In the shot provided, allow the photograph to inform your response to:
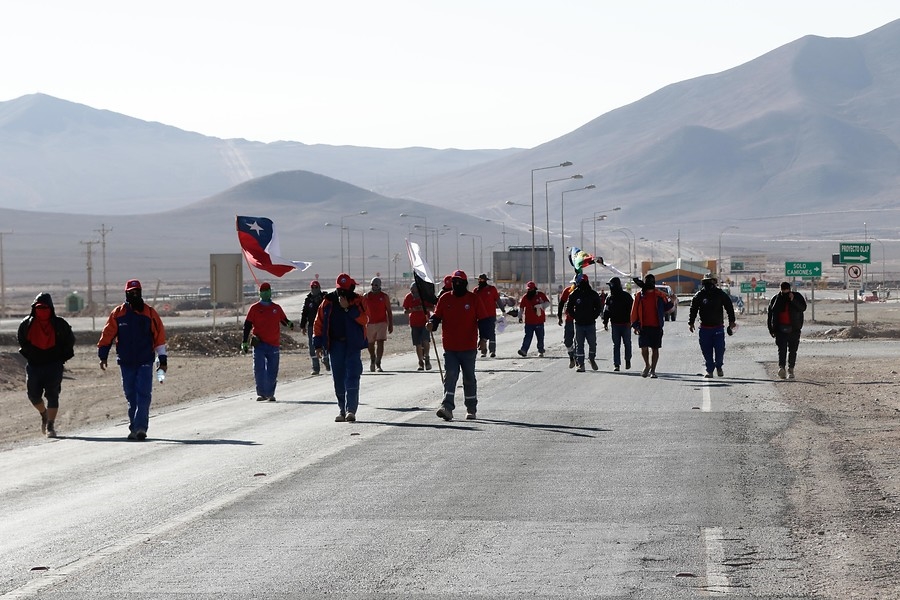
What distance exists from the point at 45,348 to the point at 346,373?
11.2ft

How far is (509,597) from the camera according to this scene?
25.5ft

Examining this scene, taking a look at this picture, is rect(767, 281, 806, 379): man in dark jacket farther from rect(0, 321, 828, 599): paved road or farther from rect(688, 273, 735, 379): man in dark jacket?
rect(0, 321, 828, 599): paved road

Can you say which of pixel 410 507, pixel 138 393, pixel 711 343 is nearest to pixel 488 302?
pixel 138 393

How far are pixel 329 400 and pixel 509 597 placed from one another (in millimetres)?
13641

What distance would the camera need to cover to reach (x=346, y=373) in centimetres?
1755

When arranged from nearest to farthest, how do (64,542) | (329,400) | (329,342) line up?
(64,542), (329,342), (329,400)

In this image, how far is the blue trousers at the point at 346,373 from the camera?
57.1ft

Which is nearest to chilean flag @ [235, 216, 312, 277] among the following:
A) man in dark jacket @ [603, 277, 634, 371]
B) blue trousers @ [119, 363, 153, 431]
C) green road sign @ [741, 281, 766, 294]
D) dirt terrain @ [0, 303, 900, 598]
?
dirt terrain @ [0, 303, 900, 598]

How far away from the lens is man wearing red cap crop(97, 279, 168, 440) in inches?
655

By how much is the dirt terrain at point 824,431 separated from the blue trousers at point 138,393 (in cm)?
132

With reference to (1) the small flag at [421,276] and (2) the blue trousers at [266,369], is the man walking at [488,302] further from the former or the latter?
(2) the blue trousers at [266,369]

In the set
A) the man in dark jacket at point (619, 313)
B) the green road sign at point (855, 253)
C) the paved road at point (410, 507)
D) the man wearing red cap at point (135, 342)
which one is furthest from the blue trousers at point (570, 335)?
the green road sign at point (855, 253)

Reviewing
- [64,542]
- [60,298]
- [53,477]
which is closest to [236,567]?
[64,542]

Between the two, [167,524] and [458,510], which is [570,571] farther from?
Answer: [167,524]
